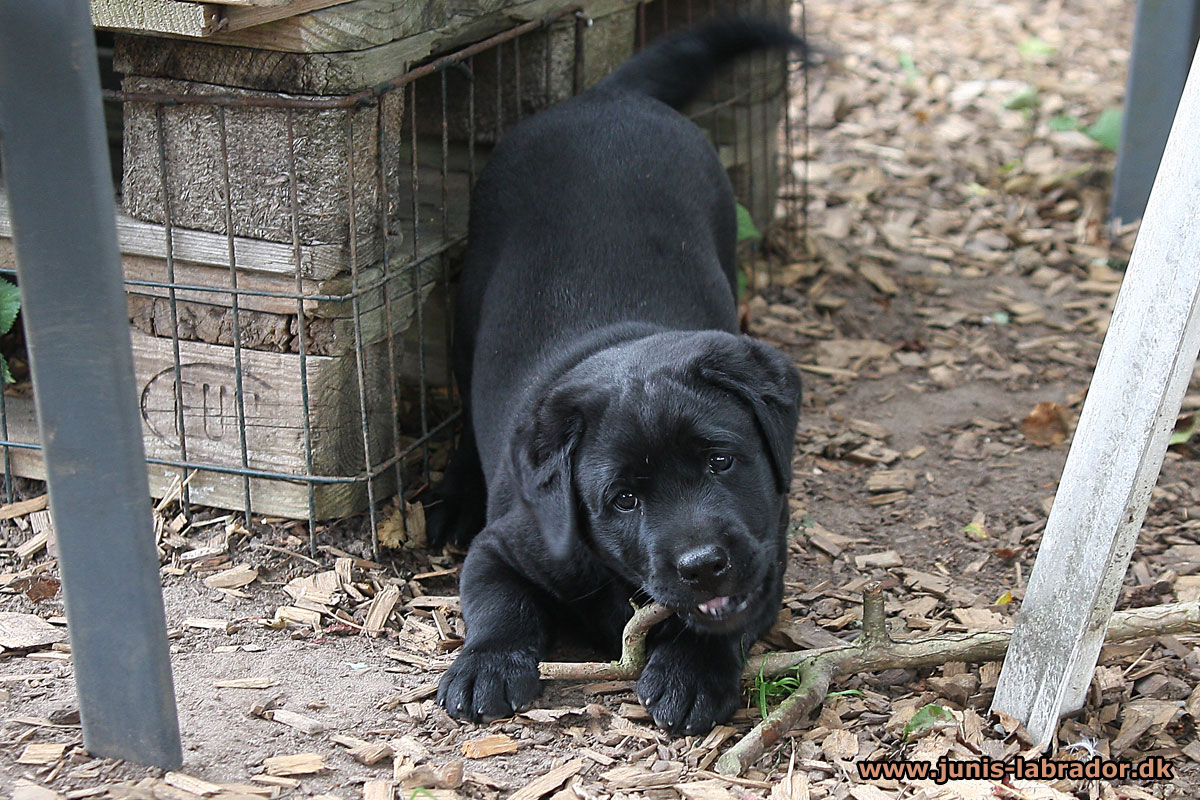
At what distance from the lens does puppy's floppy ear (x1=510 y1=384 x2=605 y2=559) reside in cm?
269

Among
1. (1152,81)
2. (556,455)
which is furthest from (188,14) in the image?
(1152,81)

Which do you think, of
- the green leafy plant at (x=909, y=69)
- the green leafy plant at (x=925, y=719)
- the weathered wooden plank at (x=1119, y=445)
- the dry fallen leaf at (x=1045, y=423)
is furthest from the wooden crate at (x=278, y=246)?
the green leafy plant at (x=909, y=69)

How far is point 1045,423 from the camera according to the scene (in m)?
4.17

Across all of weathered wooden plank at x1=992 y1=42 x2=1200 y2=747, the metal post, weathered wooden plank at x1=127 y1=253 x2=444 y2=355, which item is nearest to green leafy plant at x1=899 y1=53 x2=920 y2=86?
the metal post

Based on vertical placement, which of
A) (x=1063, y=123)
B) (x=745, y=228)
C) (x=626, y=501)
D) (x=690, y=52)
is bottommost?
(x=1063, y=123)

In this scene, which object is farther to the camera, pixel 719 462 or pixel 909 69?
pixel 909 69

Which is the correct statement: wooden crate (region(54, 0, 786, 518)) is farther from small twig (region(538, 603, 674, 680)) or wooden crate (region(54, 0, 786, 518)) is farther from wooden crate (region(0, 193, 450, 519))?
small twig (region(538, 603, 674, 680))

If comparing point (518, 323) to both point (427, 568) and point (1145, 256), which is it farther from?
point (1145, 256)

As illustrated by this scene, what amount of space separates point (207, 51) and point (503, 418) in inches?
44.3

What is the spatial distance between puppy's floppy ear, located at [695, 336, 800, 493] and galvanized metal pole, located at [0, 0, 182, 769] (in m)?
1.14

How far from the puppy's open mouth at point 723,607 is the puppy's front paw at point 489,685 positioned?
42 centimetres

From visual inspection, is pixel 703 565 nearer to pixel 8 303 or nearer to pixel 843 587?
pixel 843 587

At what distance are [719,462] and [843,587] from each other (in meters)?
0.87

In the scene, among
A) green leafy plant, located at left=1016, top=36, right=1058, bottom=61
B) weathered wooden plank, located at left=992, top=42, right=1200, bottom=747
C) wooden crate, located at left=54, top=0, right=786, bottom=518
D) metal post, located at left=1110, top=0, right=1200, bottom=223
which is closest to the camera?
weathered wooden plank, located at left=992, top=42, right=1200, bottom=747
